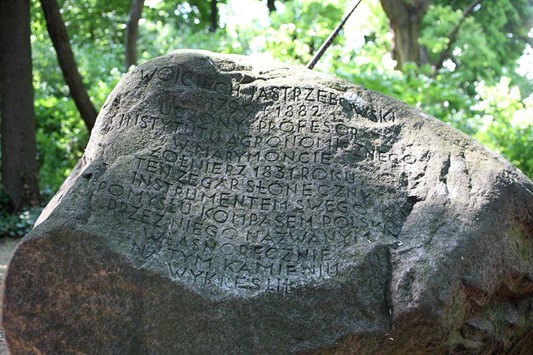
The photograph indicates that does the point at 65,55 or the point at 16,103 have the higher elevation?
the point at 65,55

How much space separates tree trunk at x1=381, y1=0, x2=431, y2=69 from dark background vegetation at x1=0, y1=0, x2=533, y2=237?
0.05ft

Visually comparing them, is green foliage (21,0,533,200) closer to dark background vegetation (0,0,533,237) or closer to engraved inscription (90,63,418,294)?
dark background vegetation (0,0,533,237)

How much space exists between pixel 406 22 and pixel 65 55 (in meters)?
4.87

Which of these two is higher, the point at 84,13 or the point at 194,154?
the point at 194,154

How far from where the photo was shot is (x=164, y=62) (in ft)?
14.1

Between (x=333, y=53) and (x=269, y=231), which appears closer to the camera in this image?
(x=269, y=231)

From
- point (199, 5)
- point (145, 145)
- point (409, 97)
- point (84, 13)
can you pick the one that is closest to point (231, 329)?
point (145, 145)

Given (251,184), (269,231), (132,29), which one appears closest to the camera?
(269,231)

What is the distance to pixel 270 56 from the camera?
36.3ft

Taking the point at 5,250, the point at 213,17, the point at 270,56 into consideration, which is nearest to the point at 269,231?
the point at 5,250

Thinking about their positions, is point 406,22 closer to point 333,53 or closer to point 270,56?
point 333,53

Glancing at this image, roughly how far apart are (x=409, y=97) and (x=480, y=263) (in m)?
5.52

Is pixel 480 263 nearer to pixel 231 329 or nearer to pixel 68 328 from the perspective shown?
pixel 231 329

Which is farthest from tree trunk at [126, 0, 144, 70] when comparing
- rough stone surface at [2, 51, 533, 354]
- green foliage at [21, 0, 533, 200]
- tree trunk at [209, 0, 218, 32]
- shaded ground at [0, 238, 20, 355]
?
tree trunk at [209, 0, 218, 32]
